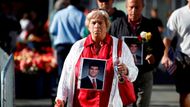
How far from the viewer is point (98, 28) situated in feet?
21.8

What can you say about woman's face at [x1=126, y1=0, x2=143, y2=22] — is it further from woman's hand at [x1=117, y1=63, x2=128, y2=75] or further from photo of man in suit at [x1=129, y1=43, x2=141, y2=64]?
woman's hand at [x1=117, y1=63, x2=128, y2=75]

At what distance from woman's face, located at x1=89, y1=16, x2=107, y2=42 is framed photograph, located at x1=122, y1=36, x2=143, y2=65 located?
35.7 inches

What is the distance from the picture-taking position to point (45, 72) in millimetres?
12758

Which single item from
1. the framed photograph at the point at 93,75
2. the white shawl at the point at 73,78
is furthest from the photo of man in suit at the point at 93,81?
the white shawl at the point at 73,78

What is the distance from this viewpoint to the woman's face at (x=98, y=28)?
6.65 metres

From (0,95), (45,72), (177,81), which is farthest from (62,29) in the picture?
(0,95)

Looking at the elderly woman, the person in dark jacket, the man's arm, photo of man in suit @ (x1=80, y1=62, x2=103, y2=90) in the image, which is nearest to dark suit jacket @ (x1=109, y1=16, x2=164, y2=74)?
the person in dark jacket

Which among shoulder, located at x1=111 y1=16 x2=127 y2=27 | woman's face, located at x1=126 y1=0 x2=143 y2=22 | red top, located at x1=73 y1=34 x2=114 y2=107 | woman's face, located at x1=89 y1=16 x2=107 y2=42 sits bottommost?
red top, located at x1=73 y1=34 x2=114 y2=107

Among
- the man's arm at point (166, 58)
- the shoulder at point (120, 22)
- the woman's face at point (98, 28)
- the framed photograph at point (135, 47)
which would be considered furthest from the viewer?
the man's arm at point (166, 58)

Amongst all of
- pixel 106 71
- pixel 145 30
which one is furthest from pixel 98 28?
pixel 145 30

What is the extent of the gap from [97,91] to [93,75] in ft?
0.52

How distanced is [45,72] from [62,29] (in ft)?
6.35

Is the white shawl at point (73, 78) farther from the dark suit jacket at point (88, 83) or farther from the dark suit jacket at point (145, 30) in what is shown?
the dark suit jacket at point (145, 30)

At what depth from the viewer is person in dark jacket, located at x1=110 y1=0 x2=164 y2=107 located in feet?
25.0
